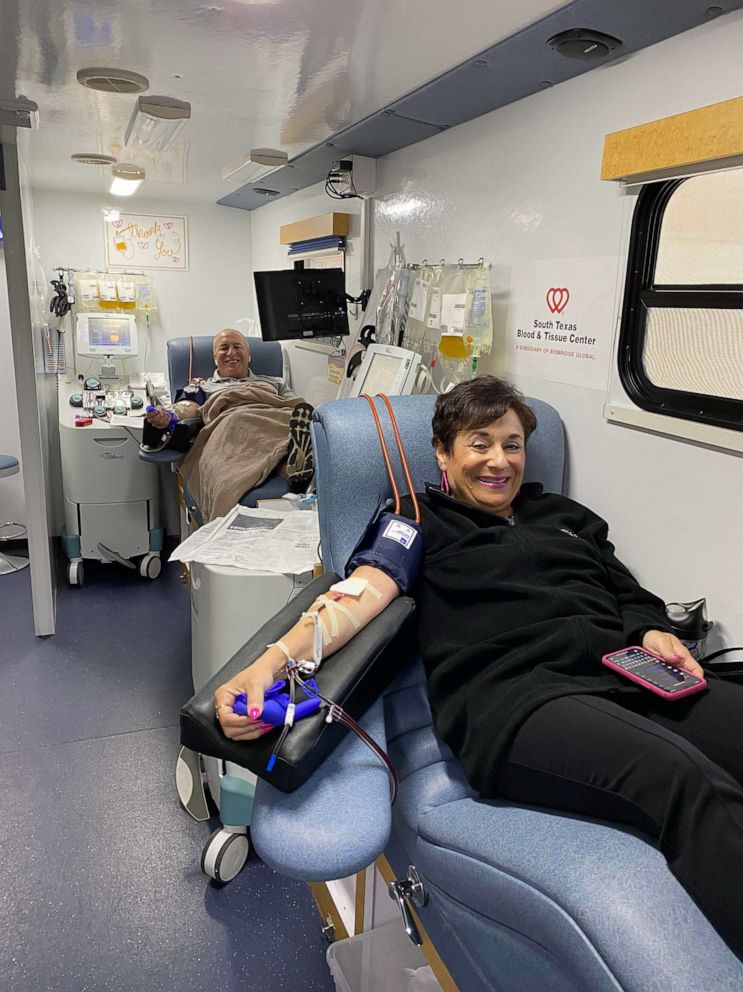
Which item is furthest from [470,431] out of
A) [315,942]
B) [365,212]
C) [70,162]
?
[70,162]

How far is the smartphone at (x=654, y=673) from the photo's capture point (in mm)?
1281

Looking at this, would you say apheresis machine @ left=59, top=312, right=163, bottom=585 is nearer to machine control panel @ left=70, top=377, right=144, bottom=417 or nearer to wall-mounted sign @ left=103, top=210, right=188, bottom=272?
machine control panel @ left=70, top=377, right=144, bottom=417

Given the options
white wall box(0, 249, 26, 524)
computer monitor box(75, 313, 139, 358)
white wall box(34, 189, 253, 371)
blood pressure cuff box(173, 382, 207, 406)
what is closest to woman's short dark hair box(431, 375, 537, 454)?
blood pressure cuff box(173, 382, 207, 406)

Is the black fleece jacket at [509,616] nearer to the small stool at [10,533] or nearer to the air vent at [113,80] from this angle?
the air vent at [113,80]

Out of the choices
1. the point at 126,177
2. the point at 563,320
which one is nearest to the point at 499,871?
the point at 563,320

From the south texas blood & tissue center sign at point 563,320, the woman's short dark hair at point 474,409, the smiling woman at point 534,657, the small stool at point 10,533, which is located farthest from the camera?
the small stool at point 10,533

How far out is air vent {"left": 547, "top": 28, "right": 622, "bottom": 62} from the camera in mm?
1610

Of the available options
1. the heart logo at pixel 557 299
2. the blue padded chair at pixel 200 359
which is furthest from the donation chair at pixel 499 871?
the blue padded chair at pixel 200 359

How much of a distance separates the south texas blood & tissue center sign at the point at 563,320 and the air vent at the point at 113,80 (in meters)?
1.27

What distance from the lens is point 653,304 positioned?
171cm

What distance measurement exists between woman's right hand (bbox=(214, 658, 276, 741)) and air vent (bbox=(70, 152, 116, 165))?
2.92m

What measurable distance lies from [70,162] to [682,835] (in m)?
3.69

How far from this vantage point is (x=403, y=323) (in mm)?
2697

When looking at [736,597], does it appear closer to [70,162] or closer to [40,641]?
[40,641]
